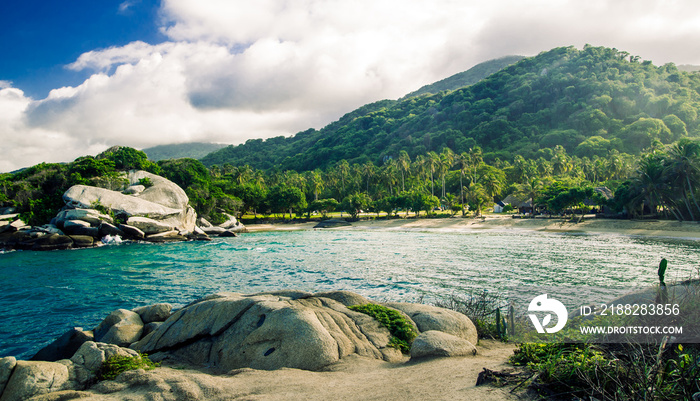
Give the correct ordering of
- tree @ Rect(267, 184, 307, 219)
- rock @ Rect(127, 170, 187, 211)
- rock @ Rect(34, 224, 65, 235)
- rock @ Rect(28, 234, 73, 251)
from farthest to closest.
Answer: tree @ Rect(267, 184, 307, 219) < rock @ Rect(127, 170, 187, 211) < rock @ Rect(34, 224, 65, 235) < rock @ Rect(28, 234, 73, 251)

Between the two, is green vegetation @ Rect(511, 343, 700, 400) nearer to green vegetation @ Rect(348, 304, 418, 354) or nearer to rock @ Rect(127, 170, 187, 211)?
green vegetation @ Rect(348, 304, 418, 354)

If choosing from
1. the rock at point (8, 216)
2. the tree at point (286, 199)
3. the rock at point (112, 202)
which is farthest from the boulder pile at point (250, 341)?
the tree at point (286, 199)

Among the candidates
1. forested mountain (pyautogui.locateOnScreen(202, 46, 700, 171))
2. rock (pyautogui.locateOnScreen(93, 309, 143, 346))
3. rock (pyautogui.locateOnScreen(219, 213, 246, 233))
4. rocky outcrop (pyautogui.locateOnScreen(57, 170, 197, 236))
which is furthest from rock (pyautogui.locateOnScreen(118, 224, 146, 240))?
forested mountain (pyautogui.locateOnScreen(202, 46, 700, 171))

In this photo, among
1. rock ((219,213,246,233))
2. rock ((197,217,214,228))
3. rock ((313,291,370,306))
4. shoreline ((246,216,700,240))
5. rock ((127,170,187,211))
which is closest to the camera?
rock ((313,291,370,306))

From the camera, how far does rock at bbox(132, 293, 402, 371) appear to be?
27.7 feet

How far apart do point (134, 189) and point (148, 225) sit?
12.3 meters

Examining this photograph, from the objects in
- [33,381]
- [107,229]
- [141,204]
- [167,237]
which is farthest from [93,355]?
[141,204]

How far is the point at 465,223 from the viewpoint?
2771 inches

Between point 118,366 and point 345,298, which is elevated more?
point 345,298

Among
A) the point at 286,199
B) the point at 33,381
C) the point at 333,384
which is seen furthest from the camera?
the point at 286,199

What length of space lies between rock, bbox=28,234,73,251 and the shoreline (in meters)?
35.1

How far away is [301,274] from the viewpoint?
27000 mm

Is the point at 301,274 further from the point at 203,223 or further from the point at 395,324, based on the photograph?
Result: the point at 203,223

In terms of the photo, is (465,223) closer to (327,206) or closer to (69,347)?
(327,206)
